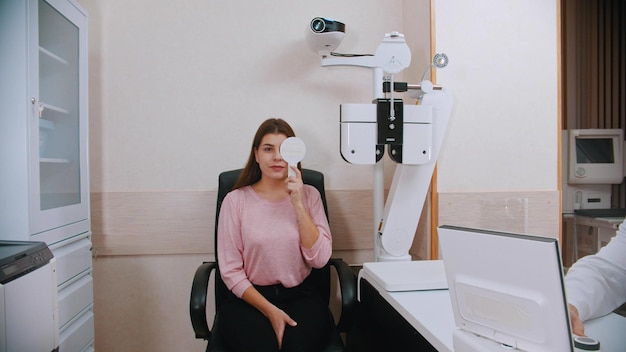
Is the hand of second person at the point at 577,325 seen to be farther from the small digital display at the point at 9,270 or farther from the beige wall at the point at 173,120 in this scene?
the small digital display at the point at 9,270

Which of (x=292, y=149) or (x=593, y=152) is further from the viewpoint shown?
(x=593, y=152)

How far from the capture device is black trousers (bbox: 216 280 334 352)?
4.54ft

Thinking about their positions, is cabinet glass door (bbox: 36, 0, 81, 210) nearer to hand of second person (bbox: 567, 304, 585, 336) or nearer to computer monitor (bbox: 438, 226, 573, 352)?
computer monitor (bbox: 438, 226, 573, 352)

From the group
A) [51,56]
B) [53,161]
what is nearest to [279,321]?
[53,161]

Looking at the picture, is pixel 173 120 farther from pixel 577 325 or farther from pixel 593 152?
pixel 593 152

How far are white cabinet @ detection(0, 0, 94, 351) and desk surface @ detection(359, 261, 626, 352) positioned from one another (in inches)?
51.2

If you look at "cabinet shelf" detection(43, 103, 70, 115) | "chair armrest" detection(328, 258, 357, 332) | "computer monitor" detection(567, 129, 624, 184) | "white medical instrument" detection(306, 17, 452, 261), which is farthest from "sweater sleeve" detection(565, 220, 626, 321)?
"computer monitor" detection(567, 129, 624, 184)

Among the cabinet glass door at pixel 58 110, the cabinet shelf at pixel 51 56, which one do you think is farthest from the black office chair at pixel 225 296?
the cabinet shelf at pixel 51 56

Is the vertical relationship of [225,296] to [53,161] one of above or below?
below

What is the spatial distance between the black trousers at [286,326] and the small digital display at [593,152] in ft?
7.10

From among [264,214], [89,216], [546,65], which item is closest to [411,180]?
[264,214]

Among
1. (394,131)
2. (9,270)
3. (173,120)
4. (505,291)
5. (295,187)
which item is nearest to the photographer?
(505,291)

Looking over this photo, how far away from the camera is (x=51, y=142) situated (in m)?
1.70

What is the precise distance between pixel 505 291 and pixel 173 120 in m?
1.84
